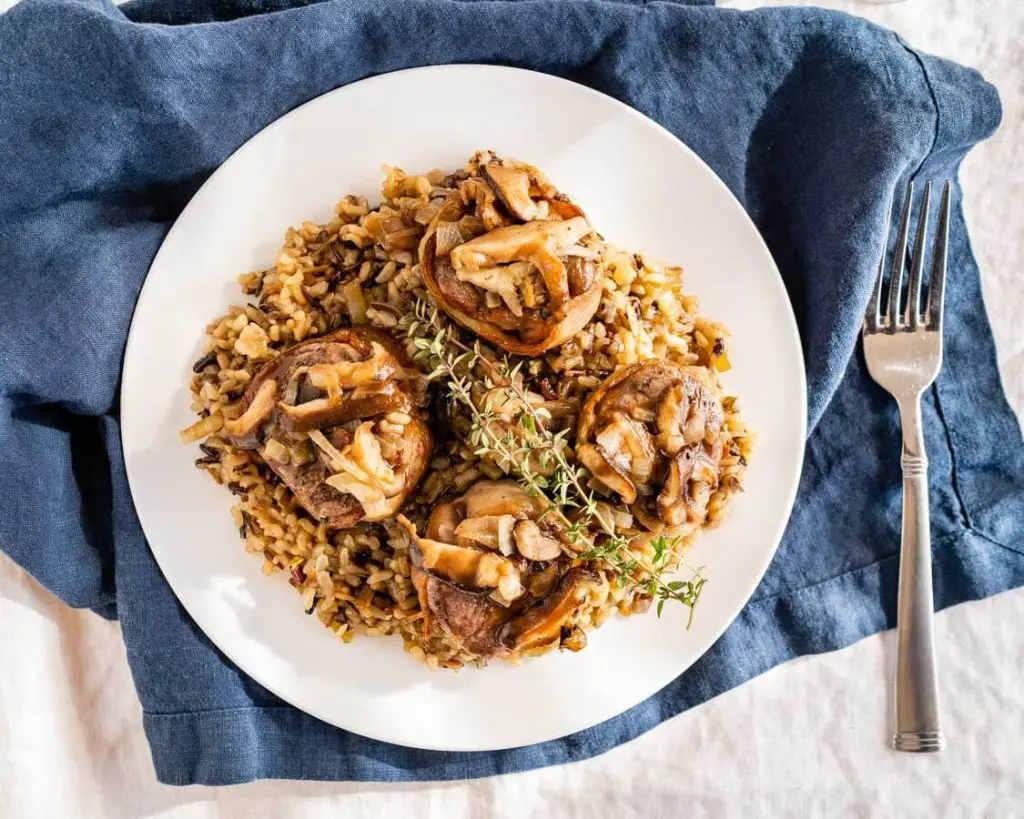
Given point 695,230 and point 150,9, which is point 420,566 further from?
point 150,9

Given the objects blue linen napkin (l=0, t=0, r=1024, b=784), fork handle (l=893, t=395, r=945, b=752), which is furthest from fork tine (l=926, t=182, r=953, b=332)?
fork handle (l=893, t=395, r=945, b=752)

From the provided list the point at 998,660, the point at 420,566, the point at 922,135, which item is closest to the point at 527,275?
the point at 420,566

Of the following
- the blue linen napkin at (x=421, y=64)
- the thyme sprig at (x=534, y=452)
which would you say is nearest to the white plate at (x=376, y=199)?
the blue linen napkin at (x=421, y=64)

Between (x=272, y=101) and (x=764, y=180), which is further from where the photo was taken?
(x=764, y=180)

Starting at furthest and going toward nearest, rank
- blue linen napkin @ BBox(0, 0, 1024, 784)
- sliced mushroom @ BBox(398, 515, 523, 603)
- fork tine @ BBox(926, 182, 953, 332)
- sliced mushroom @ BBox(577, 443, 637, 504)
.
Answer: fork tine @ BBox(926, 182, 953, 332), blue linen napkin @ BBox(0, 0, 1024, 784), sliced mushroom @ BBox(577, 443, 637, 504), sliced mushroom @ BBox(398, 515, 523, 603)

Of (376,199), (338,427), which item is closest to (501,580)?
(338,427)

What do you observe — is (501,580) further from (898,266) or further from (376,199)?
(898,266)

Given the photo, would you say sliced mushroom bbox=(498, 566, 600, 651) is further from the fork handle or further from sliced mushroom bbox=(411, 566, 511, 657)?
the fork handle
